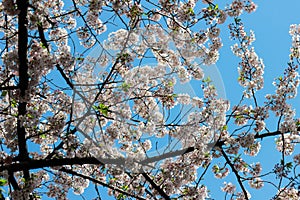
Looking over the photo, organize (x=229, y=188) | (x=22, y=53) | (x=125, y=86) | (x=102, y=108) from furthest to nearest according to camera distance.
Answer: (x=229, y=188) < (x=125, y=86) < (x=102, y=108) < (x=22, y=53)

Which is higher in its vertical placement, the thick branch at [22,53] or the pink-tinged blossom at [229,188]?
the thick branch at [22,53]

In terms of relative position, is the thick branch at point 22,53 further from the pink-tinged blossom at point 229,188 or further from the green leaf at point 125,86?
the pink-tinged blossom at point 229,188

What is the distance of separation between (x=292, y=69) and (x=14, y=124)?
5.25 metres

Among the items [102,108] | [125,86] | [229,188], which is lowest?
[229,188]

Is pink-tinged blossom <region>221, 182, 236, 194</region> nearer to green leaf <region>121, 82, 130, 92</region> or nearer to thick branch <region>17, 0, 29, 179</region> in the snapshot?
green leaf <region>121, 82, 130, 92</region>

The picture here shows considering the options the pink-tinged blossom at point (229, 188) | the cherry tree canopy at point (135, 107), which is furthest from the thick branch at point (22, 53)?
the pink-tinged blossom at point (229, 188)

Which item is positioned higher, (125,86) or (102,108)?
(125,86)

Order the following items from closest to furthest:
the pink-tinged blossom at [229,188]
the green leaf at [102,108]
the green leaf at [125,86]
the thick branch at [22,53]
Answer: the thick branch at [22,53], the green leaf at [102,108], the green leaf at [125,86], the pink-tinged blossom at [229,188]

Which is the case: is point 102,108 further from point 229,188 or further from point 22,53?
point 229,188

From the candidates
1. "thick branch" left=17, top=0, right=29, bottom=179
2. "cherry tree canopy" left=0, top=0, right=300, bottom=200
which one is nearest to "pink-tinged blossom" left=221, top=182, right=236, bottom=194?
"cherry tree canopy" left=0, top=0, right=300, bottom=200

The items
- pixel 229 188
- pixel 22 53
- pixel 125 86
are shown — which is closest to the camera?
pixel 22 53

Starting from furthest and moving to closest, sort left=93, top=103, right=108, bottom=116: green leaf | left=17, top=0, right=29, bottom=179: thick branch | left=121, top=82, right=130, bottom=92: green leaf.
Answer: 1. left=121, top=82, right=130, bottom=92: green leaf
2. left=93, top=103, right=108, bottom=116: green leaf
3. left=17, top=0, right=29, bottom=179: thick branch

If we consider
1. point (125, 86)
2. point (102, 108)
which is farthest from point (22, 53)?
point (125, 86)

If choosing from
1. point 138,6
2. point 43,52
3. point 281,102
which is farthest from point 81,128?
point 281,102
